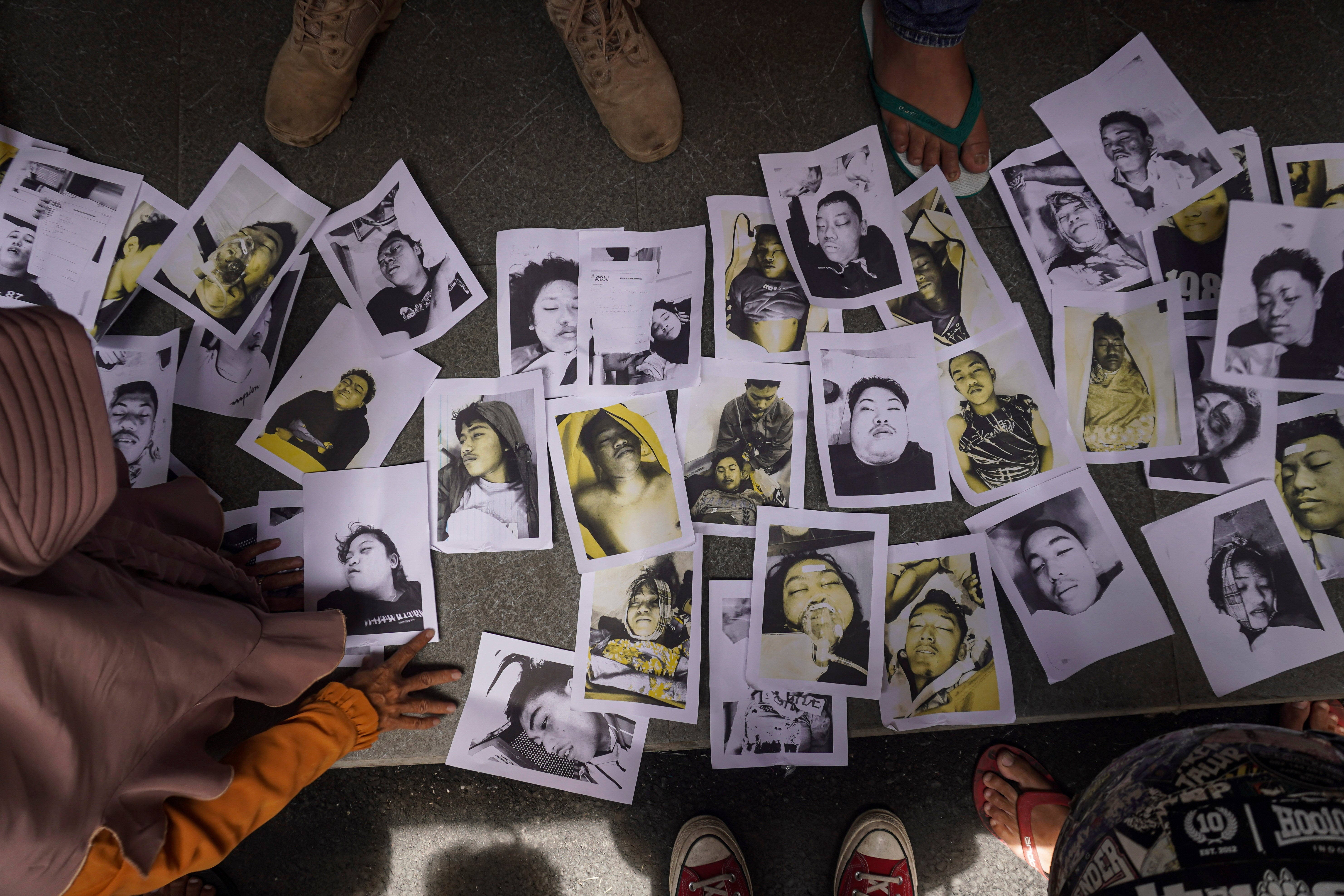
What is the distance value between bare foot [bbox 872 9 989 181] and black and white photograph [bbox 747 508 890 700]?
0.69 metres

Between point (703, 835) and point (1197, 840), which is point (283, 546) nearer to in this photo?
point (703, 835)

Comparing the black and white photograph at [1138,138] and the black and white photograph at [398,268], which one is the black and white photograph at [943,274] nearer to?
the black and white photograph at [1138,138]

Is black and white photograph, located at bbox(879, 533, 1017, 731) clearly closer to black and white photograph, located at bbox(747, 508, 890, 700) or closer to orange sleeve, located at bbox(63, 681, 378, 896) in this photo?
black and white photograph, located at bbox(747, 508, 890, 700)

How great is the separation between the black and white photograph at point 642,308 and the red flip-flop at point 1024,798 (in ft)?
3.05

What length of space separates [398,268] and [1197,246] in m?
1.52

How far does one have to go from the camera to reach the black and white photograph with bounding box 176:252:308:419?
1302mm

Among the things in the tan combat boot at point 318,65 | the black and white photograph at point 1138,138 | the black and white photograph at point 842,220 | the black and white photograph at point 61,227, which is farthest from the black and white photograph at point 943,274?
the black and white photograph at point 61,227

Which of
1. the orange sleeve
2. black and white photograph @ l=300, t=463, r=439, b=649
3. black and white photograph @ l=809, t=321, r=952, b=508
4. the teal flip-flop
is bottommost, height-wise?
the orange sleeve

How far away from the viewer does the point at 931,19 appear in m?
1.19

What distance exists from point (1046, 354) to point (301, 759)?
4.83 ft

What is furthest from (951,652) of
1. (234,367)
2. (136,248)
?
(136,248)

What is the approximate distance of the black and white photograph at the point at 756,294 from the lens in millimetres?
1287

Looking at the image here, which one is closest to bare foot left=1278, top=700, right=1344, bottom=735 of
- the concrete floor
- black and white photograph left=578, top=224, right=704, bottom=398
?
the concrete floor

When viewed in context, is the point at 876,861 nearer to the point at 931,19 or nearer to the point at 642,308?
the point at 642,308
